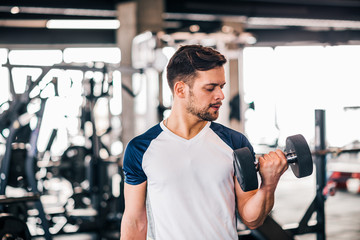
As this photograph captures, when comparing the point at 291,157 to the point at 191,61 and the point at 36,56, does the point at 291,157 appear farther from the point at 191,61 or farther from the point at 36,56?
the point at 36,56

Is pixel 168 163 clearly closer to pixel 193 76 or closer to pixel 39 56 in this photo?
pixel 193 76

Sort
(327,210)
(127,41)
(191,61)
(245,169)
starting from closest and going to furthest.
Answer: (245,169), (191,61), (327,210), (127,41)

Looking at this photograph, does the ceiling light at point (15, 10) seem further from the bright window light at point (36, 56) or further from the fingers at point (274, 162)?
the fingers at point (274, 162)

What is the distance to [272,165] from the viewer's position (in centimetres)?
107

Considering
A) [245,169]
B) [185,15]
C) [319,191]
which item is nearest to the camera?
[245,169]

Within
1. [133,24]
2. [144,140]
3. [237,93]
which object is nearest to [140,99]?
[133,24]

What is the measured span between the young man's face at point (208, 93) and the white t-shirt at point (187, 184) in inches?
3.5

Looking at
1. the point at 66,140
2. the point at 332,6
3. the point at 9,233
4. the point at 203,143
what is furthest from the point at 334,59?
the point at 203,143

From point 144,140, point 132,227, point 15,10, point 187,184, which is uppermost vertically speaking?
point 15,10

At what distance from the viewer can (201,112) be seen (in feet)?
3.84

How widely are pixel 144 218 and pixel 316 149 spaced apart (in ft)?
7.66

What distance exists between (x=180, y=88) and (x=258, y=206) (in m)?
0.41

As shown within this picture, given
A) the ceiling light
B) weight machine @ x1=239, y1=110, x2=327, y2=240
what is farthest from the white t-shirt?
the ceiling light

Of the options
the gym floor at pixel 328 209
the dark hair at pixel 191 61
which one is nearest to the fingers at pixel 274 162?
the dark hair at pixel 191 61
